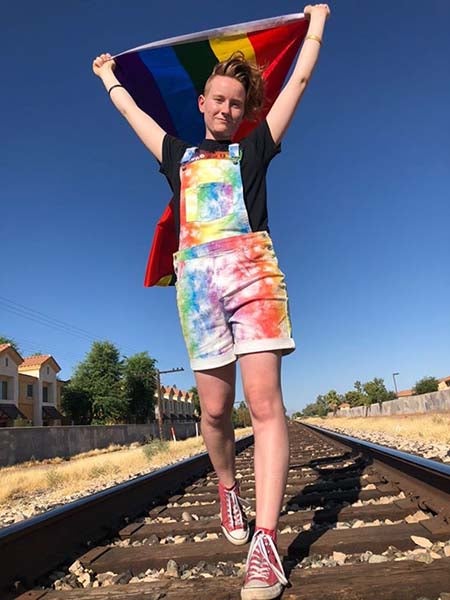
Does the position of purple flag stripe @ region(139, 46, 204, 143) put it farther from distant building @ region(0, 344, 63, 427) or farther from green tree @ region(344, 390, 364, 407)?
green tree @ region(344, 390, 364, 407)

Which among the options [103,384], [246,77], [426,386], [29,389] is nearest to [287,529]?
[246,77]

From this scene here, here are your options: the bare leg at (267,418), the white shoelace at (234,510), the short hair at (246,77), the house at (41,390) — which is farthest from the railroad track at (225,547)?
the house at (41,390)

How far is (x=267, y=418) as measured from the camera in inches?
84.0

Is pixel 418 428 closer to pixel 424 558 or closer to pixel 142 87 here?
pixel 142 87

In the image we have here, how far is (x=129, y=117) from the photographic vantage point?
2.72m

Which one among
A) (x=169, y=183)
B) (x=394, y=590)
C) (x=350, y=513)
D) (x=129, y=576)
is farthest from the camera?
(x=350, y=513)

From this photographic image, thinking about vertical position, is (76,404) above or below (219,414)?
above

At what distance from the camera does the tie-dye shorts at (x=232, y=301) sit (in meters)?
2.12

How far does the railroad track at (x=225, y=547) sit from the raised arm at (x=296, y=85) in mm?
1757

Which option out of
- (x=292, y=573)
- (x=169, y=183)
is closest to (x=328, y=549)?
(x=292, y=573)

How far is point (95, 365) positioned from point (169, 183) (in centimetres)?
5705

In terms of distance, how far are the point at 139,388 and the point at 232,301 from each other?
60.5 meters

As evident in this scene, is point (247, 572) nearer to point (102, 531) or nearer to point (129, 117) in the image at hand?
point (102, 531)

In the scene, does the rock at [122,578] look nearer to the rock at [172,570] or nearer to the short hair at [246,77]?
the rock at [172,570]
